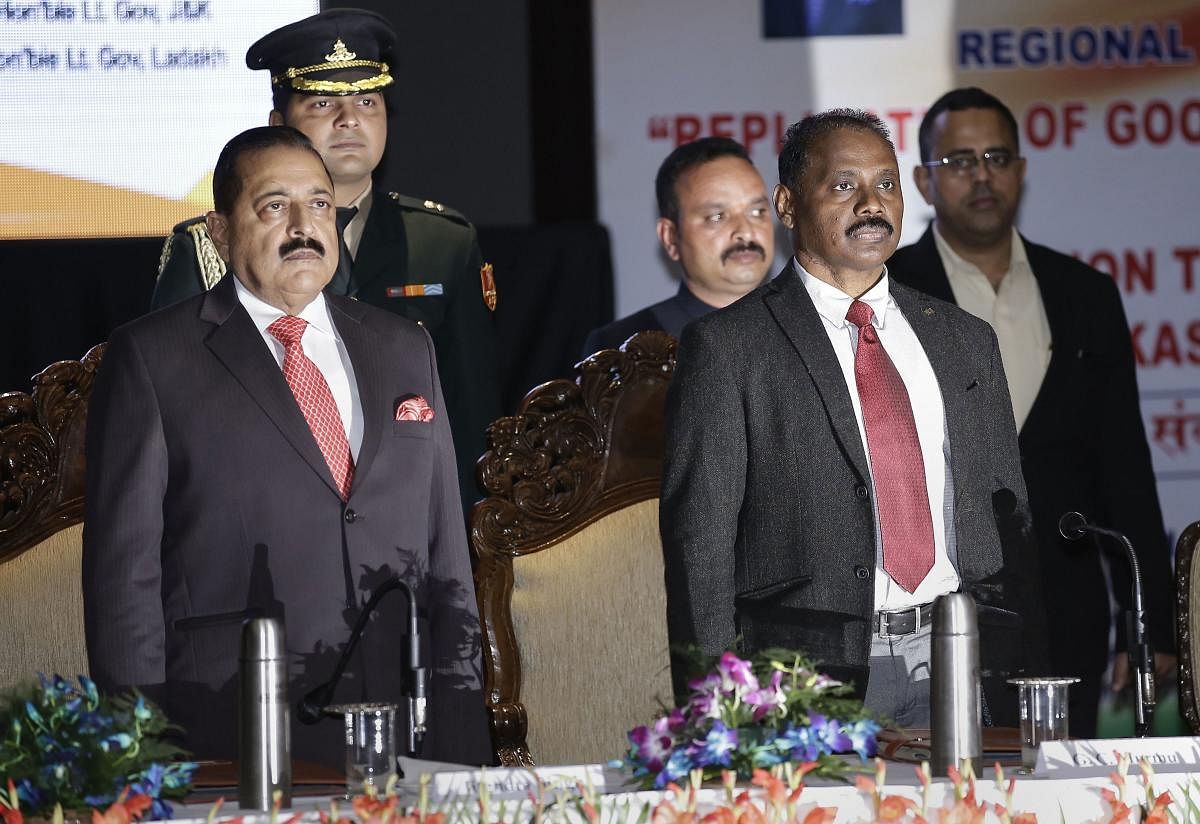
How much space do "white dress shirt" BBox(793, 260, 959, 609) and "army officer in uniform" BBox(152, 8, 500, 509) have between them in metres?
0.90

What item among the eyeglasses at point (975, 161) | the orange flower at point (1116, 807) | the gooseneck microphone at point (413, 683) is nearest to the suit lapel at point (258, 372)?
the gooseneck microphone at point (413, 683)

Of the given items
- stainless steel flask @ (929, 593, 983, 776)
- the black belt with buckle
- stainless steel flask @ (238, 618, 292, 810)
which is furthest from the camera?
the black belt with buckle

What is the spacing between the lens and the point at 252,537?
2.56 metres

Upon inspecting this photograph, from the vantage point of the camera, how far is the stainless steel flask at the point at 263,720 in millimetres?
1913

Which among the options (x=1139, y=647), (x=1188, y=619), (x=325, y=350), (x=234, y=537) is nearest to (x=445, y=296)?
(x=325, y=350)

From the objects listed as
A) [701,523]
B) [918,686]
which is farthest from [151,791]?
[918,686]

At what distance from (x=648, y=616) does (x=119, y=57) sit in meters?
1.82

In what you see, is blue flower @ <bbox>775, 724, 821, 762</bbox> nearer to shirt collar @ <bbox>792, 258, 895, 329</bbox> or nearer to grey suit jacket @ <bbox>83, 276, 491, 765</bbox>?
grey suit jacket @ <bbox>83, 276, 491, 765</bbox>

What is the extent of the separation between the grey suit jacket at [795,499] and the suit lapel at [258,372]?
499 millimetres

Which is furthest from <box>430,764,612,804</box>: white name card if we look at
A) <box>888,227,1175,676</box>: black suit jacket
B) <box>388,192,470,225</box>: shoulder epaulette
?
<box>888,227,1175,676</box>: black suit jacket

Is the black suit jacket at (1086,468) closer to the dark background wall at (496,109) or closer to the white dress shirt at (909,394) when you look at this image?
the dark background wall at (496,109)

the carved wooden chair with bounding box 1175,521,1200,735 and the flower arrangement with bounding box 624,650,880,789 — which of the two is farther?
the carved wooden chair with bounding box 1175,521,1200,735

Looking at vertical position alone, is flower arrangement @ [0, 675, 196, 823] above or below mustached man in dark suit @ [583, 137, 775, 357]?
below

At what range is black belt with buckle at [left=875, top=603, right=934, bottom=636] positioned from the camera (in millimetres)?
2576
